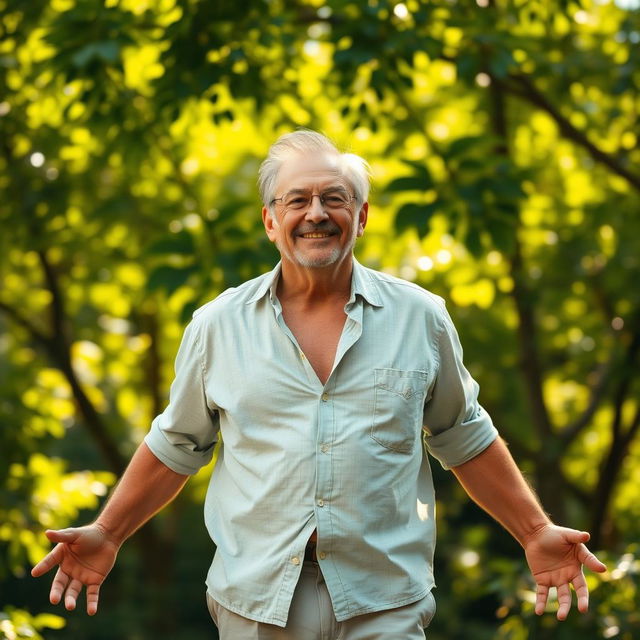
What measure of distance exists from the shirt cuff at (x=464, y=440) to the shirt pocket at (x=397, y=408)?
198 mm

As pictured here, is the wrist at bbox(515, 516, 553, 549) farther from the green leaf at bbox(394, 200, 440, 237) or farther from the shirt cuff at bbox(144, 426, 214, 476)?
the green leaf at bbox(394, 200, 440, 237)

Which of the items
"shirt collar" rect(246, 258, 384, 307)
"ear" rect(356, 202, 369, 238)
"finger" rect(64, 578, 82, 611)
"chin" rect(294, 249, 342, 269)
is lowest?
"finger" rect(64, 578, 82, 611)

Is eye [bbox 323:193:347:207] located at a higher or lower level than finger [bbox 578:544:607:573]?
higher

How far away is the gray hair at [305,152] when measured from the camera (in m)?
2.68

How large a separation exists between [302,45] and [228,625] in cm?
430

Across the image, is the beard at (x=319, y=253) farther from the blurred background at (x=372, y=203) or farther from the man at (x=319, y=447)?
the blurred background at (x=372, y=203)

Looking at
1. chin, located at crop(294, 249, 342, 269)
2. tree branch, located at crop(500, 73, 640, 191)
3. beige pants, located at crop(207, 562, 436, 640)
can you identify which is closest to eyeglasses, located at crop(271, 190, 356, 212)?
chin, located at crop(294, 249, 342, 269)

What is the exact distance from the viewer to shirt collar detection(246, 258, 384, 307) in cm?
265

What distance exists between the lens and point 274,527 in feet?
8.23

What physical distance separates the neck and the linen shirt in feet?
0.11

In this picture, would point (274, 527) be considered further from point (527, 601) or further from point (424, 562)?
point (527, 601)

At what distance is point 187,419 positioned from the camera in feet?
8.95

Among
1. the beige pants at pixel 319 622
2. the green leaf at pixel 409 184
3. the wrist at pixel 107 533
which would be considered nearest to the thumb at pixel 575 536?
the beige pants at pixel 319 622

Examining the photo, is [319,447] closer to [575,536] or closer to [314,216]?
[314,216]
